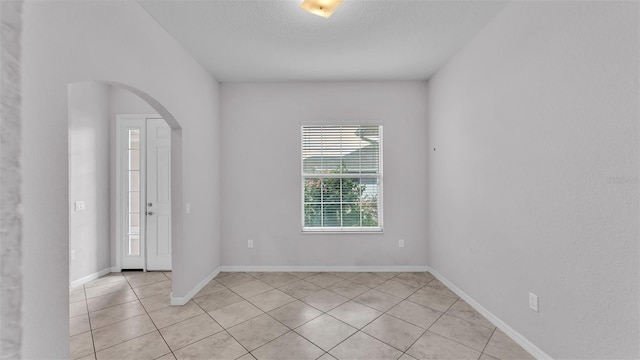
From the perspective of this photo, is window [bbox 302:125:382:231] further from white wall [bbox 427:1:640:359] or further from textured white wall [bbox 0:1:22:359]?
textured white wall [bbox 0:1:22:359]

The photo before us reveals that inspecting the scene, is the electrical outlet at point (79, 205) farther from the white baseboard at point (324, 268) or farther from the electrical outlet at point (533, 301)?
the electrical outlet at point (533, 301)

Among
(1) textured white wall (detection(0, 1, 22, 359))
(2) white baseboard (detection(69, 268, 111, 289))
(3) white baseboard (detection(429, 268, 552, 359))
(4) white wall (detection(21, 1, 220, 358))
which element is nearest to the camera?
(1) textured white wall (detection(0, 1, 22, 359))

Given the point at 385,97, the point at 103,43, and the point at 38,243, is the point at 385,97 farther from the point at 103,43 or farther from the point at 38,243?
the point at 38,243

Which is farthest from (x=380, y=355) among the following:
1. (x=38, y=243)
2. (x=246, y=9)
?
(x=246, y=9)

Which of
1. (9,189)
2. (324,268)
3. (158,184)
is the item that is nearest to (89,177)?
(158,184)

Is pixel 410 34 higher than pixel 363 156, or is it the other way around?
pixel 410 34

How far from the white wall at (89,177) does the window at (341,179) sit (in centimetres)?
271

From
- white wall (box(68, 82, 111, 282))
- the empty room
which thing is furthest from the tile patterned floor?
white wall (box(68, 82, 111, 282))

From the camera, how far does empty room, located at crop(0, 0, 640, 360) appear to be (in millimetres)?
1409

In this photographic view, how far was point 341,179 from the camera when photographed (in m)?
3.78

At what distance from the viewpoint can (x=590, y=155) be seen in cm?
155

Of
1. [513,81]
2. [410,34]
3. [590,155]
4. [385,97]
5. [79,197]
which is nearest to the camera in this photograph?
[590,155]

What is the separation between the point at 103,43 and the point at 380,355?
2869 mm

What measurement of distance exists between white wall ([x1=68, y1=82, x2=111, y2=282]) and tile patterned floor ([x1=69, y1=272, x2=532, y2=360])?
16.9 inches
